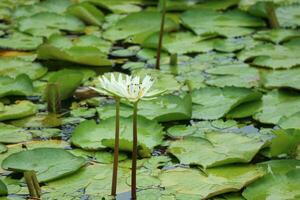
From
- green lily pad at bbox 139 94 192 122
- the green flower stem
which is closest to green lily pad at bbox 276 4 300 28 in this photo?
green lily pad at bbox 139 94 192 122

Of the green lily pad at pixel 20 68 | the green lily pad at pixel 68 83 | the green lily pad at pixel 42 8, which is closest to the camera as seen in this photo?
the green lily pad at pixel 68 83

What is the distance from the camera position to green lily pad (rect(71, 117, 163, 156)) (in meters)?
2.13

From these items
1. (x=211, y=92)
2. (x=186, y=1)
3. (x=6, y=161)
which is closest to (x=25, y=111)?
(x=6, y=161)

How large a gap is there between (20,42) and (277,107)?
1.38 m

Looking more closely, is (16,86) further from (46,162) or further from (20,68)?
(46,162)

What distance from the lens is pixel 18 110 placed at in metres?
2.44

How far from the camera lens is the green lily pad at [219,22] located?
3293 mm

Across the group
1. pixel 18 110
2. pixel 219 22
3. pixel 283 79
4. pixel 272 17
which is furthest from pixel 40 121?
pixel 272 17

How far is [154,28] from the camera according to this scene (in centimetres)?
335

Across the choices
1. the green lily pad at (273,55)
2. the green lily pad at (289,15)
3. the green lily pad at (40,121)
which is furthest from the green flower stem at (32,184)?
the green lily pad at (289,15)

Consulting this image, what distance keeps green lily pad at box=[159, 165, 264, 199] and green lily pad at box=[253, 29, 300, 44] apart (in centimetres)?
127

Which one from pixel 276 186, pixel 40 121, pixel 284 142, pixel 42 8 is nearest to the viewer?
pixel 276 186

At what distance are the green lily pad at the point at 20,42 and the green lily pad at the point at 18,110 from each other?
0.69 meters

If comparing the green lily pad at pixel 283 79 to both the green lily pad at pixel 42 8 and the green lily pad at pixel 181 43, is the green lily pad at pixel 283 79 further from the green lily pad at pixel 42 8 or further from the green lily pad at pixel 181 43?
the green lily pad at pixel 42 8
